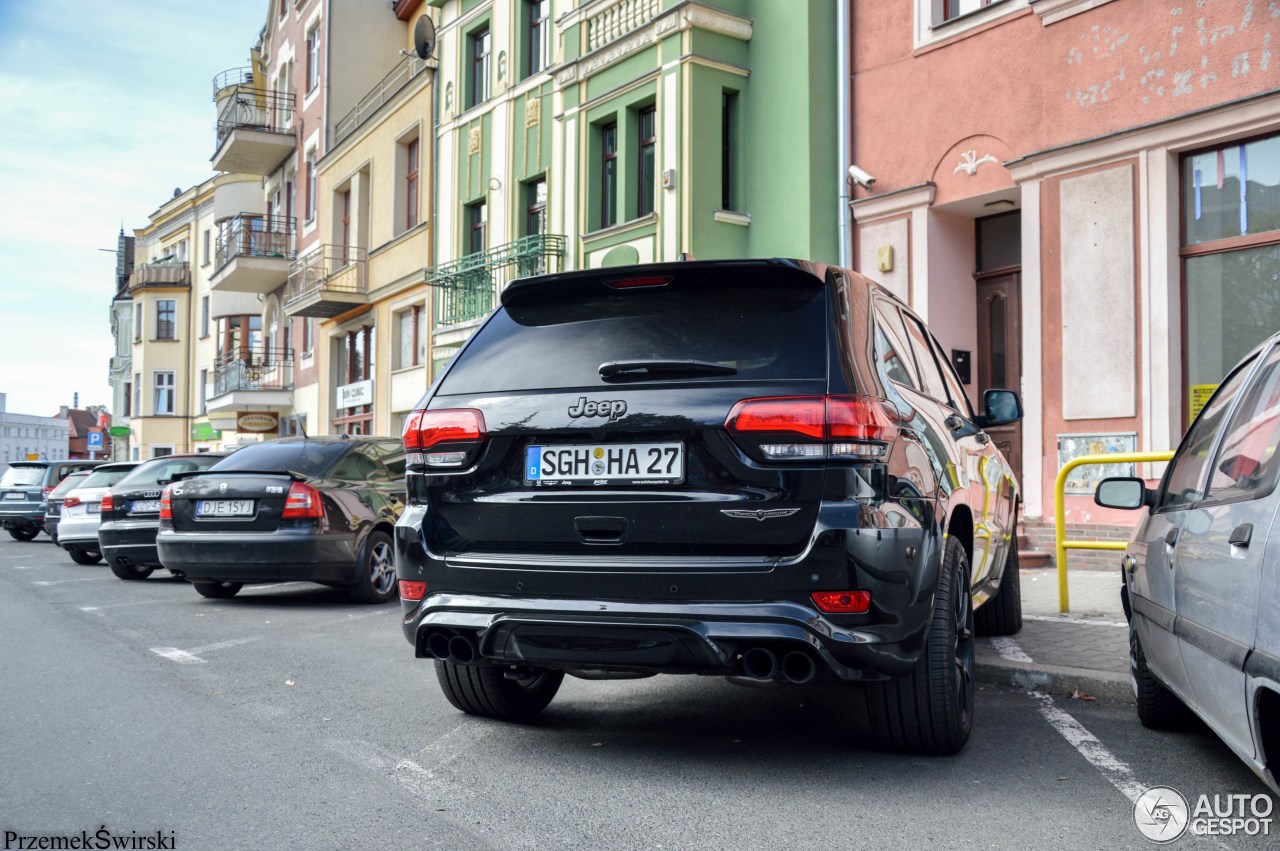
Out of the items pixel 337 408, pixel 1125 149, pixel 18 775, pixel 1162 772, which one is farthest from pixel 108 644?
pixel 337 408

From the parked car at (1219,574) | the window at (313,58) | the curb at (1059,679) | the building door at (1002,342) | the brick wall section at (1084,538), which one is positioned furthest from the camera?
the window at (313,58)

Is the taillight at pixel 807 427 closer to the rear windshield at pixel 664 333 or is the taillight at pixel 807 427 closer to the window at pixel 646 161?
the rear windshield at pixel 664 333

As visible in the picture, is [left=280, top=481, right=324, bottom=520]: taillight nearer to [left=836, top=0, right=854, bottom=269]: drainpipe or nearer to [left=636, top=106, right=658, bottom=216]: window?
[left=836, top=0, right=854, bottom=269]: drainpipe

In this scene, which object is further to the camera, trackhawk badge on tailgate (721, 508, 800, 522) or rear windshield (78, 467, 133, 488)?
rear windshield (78, 467, 133, 488)

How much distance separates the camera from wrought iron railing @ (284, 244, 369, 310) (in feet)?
97.1

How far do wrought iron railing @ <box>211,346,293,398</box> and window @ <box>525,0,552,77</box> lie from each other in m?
18.2

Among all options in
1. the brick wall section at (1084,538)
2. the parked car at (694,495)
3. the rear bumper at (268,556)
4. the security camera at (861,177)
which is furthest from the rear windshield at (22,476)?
the parked car at (694,495)

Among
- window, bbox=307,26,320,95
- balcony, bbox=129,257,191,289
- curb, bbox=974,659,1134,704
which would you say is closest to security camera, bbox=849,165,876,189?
curb, bbox=974,659,1134,704

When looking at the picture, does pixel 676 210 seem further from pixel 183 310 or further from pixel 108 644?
pixel 183 310

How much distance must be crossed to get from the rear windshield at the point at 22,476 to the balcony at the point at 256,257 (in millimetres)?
11693

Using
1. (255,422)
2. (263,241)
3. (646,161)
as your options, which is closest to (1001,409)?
(646,161)

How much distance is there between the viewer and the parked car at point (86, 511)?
16578 millimetres

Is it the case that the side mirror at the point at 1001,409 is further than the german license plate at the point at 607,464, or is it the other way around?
the side mirror at the point at 1001,409

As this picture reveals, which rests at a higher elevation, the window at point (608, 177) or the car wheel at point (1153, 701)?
the window at point (608, 177)
